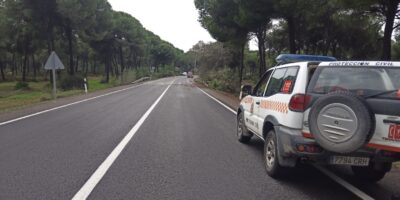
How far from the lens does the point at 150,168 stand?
698 cm

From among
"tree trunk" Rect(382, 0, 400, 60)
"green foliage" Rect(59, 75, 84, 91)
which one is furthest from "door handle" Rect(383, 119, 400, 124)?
"green foliage" Rect(59, 75, 84, 91)

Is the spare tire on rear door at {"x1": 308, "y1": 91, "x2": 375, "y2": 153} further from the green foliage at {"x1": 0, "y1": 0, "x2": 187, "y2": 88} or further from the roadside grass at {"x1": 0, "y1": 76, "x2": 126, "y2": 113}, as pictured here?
the green foliage at {"x1": 0, "y1": 0, "x2": 187, "y2": 88}

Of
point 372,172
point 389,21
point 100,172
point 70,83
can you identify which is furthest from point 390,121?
point 70,83

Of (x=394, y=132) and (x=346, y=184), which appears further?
(x=346, y=184)

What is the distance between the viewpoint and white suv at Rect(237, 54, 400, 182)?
5.18 m

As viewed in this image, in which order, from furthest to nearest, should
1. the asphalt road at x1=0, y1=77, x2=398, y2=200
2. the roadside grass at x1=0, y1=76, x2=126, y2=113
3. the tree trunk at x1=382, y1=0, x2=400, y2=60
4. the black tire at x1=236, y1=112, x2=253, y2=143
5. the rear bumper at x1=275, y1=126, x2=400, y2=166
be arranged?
the roadside grass at x1=0, y1=76, x2=126, y2=113 < the tree trunk at x1=382, y1=0, x2=400, y2=60 < the black tire at x1=236, y1=112, x2=253, y2=143 < the asphalt road at x1=0, y1=77, x2=398, y2=200 < the rear bumper at x1=275, y1=126, x2=400, y2=166

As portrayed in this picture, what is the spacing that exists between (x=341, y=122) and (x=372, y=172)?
67.6 inches

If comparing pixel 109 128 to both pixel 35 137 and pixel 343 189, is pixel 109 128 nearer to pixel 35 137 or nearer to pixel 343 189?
pixel 35 137

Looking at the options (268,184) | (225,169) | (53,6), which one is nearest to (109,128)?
(225,169)

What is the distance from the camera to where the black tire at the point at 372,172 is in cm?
631

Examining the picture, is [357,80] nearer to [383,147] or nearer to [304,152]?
[383,147]

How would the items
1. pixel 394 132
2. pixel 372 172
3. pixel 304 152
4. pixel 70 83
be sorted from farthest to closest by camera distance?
pixel 70 83
pixel 372 172
pixel 304 152
pixel 394 132

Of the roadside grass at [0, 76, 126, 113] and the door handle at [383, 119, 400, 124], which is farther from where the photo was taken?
the roadside grass at [0, 76, 126, 113]

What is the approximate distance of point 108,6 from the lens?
55.1 metres
